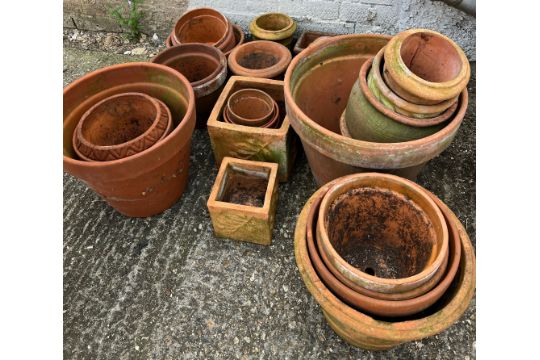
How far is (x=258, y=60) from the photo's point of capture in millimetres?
3109

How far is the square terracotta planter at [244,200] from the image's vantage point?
2.12 meters

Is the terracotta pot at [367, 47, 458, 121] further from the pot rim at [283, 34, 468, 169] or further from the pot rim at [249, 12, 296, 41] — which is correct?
the pot rim at [249, 12, 296, 41]

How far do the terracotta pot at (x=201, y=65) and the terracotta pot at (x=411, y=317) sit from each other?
1540mm

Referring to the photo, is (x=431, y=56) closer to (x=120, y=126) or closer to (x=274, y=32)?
(x=274, y=32)

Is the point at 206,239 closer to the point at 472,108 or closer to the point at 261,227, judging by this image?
the point at 261,227

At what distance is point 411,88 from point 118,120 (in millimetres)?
1807

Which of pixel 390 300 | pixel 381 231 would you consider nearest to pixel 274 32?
pixel 381 231

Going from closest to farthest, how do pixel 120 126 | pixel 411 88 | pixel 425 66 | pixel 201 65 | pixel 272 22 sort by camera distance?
pixel 411 88, pixel 425 66, pixel 120 126, pixel 201 65, pixel 272 22

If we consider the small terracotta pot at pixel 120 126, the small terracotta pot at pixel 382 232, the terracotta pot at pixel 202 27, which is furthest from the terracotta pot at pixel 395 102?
the terracotta pot at pixel 202 27

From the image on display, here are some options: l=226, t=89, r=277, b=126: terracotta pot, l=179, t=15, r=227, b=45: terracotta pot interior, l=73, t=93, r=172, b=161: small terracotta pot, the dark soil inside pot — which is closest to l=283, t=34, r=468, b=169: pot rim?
l=226, t=89, r=277, b=126: terracotta pot

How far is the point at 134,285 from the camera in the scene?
220 cm

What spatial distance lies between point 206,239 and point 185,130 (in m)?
0.73

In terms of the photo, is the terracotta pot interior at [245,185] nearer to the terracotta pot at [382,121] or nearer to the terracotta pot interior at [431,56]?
the terracotta pot at [382,121]

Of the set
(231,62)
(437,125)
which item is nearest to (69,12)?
(231,62)
